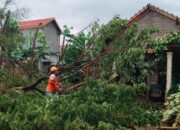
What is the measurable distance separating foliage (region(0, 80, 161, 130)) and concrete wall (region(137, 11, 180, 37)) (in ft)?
34.7

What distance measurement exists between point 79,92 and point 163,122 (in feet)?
12.2

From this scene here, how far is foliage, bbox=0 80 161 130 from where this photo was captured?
16.9ft

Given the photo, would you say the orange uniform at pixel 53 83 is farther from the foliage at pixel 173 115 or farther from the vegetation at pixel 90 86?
the foliage at pixel 173 115

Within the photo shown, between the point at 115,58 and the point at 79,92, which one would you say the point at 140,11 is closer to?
the point at 115,58

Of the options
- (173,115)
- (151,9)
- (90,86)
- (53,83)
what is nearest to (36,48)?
(53,83)

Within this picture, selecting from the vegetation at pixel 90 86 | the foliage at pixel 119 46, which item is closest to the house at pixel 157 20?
the vegetation at pixel 90 86

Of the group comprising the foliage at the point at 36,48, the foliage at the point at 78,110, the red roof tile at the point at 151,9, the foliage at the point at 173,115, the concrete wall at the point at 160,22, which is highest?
the red roof tile at the point at 151,9

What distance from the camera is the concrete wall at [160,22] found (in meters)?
17.0

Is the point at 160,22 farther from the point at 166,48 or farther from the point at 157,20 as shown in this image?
the point at 166,48

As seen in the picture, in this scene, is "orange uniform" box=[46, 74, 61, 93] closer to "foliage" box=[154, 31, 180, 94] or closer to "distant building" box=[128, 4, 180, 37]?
"foliage" box=[154, 31, 180, 94]

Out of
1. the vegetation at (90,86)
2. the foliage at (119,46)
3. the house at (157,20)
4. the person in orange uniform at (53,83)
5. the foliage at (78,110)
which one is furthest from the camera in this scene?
the house at (157,20)

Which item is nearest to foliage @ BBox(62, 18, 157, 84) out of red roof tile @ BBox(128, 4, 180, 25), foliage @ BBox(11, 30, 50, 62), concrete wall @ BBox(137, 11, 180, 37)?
foliage @ BBox(11, 30, 50, 62)

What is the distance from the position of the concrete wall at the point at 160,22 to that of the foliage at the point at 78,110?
10585 mm

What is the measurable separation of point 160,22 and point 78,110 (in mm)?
12441
